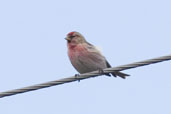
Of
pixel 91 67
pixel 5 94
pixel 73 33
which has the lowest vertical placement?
pixel 5 94

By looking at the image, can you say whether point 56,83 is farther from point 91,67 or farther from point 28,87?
point 91,67

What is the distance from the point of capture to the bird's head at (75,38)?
11157 millimetres

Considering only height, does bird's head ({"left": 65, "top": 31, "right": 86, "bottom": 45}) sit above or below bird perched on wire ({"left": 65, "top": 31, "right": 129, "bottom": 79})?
above

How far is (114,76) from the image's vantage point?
37.3ft

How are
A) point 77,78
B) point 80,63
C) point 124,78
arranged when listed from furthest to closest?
point 124,78 < point 80,63 < point 77,78

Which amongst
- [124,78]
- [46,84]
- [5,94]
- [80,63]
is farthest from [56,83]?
[124,78]

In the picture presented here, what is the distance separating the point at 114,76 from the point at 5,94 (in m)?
4.30

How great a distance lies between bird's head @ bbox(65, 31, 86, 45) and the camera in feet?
36.6

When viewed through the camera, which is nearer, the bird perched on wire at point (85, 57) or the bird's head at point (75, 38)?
the bird perched on wire at point (85, 57)

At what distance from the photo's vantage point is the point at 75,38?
11.3 m

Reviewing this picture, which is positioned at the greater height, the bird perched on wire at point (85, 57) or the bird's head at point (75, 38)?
the bird's head at point (75, 38)

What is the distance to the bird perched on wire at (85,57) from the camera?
10.5 metres

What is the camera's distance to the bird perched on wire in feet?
34.6

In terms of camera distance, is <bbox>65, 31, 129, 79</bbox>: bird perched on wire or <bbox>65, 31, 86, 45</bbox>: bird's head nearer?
<bbox>65, 31, 129, 79</bbox>: bird perched on wire
